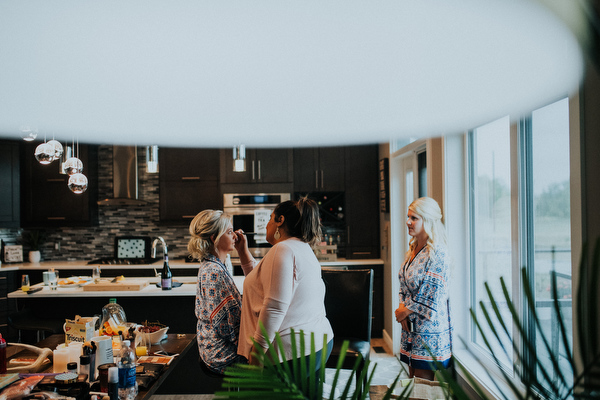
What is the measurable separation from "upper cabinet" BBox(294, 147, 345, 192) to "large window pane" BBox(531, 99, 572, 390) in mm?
3165

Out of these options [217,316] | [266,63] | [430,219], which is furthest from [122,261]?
[266,63]

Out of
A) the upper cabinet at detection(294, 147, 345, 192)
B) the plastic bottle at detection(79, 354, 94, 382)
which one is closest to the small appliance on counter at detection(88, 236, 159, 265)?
the upper cabinet at detection(294, 147, 345, 192)

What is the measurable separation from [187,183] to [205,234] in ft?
10.8

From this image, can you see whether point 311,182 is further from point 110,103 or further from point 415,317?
point 110,103

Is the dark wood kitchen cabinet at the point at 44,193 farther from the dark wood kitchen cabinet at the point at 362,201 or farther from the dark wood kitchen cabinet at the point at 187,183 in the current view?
the dark wood kitchen cabinet at the point at 362,201

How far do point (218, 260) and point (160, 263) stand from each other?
3.24 meters

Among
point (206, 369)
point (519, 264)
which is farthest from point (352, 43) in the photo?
point (519, 264)

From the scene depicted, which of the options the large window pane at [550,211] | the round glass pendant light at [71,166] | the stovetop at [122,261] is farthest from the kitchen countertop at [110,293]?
the large window pane at [550,211]

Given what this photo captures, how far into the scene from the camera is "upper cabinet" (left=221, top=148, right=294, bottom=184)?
16.4ft

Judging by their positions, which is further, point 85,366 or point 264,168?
point 264,168

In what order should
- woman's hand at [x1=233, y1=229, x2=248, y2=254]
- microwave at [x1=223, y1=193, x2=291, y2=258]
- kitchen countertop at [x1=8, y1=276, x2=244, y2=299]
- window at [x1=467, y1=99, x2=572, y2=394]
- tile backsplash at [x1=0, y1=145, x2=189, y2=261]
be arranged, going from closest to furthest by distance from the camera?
window at [x1=467, y1=99, x2=572, y2=394], woman's hand at [x1=233, y1=229, x2=248, y2=254], kitchen countertop at [x1=8, y1=276, x2=244, y2=299], microwave at [x1=223, y1=193, x2=291, y2=258], tile backsplash at [x1=0, y1=145, x2=189, y2=261]

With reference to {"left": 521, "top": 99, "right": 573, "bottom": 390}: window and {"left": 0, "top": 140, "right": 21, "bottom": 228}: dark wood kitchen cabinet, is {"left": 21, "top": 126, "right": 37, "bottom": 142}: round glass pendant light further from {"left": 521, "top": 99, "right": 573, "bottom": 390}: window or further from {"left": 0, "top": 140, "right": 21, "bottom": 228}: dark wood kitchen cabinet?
{"left": 0, "top": 140, "right": 21, "bottom": 228}: dark wood kitchen cabinet

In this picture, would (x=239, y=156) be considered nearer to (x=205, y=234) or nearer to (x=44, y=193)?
(x=205, y=234)

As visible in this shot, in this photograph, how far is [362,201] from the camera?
502 centimetres
